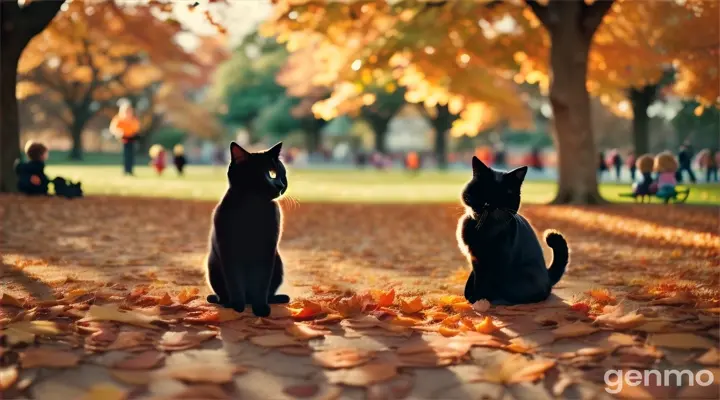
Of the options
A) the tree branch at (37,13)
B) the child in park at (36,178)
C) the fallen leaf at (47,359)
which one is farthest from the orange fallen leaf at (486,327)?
the tree branch at (37,13)

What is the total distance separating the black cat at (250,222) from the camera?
400 centimetres

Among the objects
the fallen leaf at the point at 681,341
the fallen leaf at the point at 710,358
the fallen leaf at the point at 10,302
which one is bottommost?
the fallen leaf at the point at 710,358

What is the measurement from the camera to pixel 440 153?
4028 centimetres

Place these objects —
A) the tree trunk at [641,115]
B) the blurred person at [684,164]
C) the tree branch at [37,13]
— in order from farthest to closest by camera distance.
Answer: the tree trunk at [641,115], the tree branch at [37,13], the blurred person at [684,164]

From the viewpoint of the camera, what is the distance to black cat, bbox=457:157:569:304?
4055mm

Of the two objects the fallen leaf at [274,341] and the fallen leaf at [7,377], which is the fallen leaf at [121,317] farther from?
the fallen leaf at [7,377]

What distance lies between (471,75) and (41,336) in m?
14.0

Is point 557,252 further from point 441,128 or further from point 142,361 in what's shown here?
point 441,128

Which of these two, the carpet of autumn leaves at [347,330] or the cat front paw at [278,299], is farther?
the cat front paw at [278,299]

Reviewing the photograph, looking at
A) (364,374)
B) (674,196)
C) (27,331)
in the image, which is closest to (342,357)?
(364,374)

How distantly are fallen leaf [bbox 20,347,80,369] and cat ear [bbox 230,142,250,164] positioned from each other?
1.43 m

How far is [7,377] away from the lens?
302 cm

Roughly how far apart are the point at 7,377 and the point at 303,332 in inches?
60.3

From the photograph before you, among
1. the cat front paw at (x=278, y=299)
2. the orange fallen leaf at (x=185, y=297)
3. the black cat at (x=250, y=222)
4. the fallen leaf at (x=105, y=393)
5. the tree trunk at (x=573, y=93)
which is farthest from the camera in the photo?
the tree trunk at (x=573, y=93)
